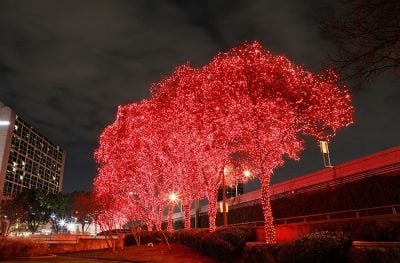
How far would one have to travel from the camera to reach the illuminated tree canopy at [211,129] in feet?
68.5

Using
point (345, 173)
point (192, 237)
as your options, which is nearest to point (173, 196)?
point (192, 237)

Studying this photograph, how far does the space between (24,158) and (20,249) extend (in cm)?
10546

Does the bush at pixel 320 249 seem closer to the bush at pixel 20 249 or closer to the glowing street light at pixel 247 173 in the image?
the glowing street light at pixel 247 173

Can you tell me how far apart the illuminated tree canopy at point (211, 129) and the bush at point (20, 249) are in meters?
9.98

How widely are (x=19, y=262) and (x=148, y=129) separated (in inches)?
548

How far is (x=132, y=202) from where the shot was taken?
132 ft

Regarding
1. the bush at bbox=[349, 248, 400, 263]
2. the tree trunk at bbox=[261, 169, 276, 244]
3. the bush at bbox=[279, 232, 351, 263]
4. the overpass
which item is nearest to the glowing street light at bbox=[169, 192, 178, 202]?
the overpass

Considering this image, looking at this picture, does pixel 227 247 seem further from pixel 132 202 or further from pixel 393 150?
pixel 132 202

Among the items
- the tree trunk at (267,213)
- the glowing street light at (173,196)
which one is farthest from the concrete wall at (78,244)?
the tree trunk at (267,213)

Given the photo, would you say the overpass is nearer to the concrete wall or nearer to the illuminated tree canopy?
the illuminated tree canopy

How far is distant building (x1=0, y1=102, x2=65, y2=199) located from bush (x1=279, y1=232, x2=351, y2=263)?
88.3m

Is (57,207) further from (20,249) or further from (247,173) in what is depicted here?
(247,173)

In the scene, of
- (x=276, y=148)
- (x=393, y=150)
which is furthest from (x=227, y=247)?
(x=393, y=150)

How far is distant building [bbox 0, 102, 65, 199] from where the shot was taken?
107688 mm
